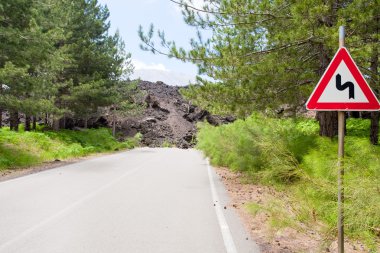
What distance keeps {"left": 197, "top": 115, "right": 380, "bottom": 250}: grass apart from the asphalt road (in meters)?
1.10

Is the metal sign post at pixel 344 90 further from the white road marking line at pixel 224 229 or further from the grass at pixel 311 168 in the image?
the white road marking line at pixel 224 229

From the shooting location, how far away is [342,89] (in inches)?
192

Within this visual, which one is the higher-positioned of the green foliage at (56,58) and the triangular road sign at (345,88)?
the green foliage at (56,58)

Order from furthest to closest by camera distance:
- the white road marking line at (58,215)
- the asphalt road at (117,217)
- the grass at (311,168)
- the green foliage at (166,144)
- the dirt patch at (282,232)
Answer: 1. the green foliage at (166,144)
2. the white road marking line at (58,215)
3. the asphalt road at (117,217)
4. the dirt patch at (282,232)
5. the grass at (311,168)

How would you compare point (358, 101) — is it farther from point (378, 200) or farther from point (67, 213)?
point (67, 213)

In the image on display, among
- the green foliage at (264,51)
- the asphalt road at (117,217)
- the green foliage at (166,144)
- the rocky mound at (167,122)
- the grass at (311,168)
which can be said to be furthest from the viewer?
the rocky mound at (167,122)

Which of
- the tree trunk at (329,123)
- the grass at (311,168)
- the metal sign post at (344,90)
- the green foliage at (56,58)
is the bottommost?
the grass at (311,168)

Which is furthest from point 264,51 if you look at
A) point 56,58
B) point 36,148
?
point 36,148

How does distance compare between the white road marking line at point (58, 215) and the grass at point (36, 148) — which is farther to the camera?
the grass at point (36, 148)

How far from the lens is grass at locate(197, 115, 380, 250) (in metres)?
4.55

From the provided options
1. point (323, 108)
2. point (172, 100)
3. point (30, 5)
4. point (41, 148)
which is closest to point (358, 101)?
point (323, 108)

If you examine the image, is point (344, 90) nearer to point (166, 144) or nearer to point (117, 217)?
A: point (117, 217)

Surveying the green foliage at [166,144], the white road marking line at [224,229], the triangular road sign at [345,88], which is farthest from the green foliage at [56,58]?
the triangular road sign at [345,88]

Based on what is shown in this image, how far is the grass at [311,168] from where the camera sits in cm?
455
